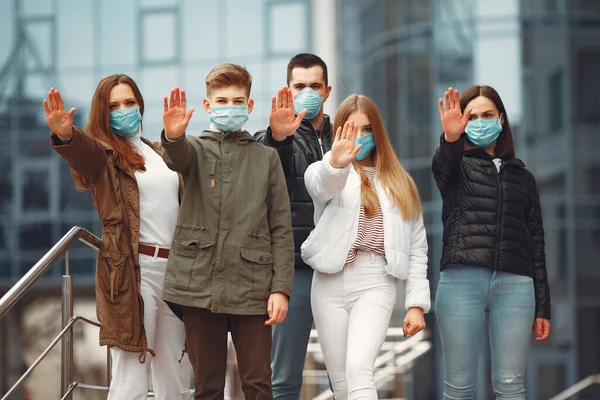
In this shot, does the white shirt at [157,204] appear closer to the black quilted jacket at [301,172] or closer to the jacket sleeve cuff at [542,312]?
the black quilted jacket at [301,172]

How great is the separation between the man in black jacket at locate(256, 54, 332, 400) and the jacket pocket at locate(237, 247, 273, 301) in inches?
30.9

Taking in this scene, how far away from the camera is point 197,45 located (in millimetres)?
20641

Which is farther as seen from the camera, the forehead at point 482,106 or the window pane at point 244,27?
the window pane at point 244,27

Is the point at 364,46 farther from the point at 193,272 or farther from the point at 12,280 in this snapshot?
the point at 193,272

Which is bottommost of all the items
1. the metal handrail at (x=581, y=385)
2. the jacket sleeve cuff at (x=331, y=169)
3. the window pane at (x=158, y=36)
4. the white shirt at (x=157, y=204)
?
the metal handrail at (x=581, y=385)

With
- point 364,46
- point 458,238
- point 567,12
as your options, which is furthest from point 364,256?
point 364,46

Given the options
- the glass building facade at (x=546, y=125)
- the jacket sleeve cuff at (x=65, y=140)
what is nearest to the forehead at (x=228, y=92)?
the jacket sleeve cuff at (x=65, y=140)

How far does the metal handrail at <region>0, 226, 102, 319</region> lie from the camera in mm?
5070

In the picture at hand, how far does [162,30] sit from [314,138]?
15.4 metres

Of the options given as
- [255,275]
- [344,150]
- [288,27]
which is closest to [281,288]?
[255,275]

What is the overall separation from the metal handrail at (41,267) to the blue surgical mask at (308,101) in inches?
52.7

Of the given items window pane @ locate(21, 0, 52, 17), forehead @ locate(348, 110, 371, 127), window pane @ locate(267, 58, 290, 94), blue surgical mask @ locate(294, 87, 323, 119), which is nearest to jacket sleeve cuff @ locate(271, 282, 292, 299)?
forehead @ locate(348, 110, 371, 127)

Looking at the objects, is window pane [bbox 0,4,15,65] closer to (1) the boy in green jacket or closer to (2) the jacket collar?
(2) the jacket collar

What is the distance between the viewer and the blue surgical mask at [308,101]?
5.86m
